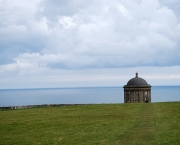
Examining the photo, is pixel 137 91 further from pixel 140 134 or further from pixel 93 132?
pixel 140 134

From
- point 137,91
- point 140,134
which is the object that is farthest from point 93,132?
point 137,91

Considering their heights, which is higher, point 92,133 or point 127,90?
point 127,90

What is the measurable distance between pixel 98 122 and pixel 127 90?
34531 millimetres

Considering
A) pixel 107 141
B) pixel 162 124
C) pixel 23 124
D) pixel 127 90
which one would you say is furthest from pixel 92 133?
pixel 127 90

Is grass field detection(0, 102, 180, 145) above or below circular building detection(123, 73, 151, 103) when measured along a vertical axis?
below

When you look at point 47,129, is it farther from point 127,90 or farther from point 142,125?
point 127,90

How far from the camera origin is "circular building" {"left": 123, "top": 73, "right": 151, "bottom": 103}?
204ft

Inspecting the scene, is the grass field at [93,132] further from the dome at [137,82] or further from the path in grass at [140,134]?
the dome at [137,82]

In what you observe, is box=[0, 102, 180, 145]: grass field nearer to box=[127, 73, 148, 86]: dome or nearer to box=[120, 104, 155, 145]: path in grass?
box=[120, 104, 155, 145]: path in grass

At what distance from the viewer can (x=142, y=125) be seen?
25891 millimetres

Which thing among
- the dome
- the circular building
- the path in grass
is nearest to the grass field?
the path in grass

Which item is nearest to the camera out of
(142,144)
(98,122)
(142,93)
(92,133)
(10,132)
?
(142,144)

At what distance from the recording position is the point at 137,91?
6238cm

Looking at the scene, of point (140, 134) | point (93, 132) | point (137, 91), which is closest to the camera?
point (140, 134)
